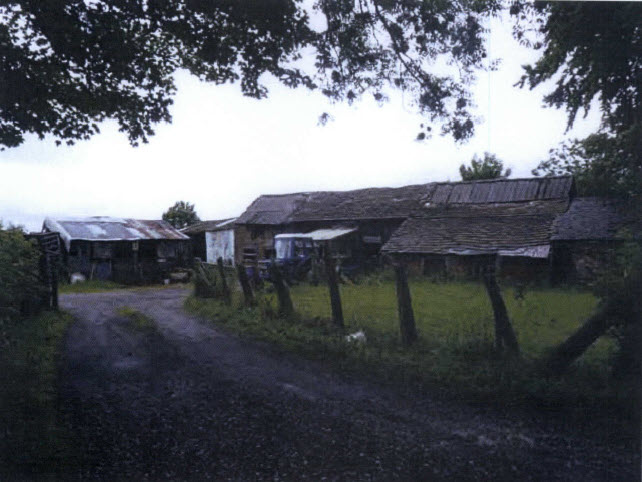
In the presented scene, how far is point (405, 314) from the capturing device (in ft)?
17.0

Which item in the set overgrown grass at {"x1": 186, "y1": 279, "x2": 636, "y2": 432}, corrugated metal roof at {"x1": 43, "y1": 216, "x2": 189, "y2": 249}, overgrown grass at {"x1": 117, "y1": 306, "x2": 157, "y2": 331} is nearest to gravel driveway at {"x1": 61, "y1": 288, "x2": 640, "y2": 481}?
overgrown grass at {"x1": 186, "y1": 279, "x2": 636, "y2": 432}

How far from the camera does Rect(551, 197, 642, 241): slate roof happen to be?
3.44m

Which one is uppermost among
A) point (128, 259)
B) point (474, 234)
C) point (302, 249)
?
point (474, 234)

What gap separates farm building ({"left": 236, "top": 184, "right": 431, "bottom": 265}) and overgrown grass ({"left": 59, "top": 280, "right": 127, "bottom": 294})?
4.58 m

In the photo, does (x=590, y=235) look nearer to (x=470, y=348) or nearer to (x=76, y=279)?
(x=470, y=348)

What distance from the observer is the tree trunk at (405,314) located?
16.8ft

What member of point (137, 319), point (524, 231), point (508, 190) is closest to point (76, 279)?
point (137, 319)

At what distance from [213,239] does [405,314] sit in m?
13.3

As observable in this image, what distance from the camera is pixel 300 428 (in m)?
3.09

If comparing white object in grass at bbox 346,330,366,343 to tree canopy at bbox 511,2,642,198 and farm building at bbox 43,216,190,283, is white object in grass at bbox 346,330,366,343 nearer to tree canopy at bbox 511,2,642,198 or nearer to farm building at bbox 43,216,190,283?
tree canopy at bbox 511,2,642,198

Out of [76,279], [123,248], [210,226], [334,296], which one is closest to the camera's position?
[334,296]

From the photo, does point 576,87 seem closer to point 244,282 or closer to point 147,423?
point 147,423

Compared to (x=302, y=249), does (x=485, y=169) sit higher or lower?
higher

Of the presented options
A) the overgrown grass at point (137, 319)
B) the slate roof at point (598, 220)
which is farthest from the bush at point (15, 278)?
the slate roof at point (598, 220)
